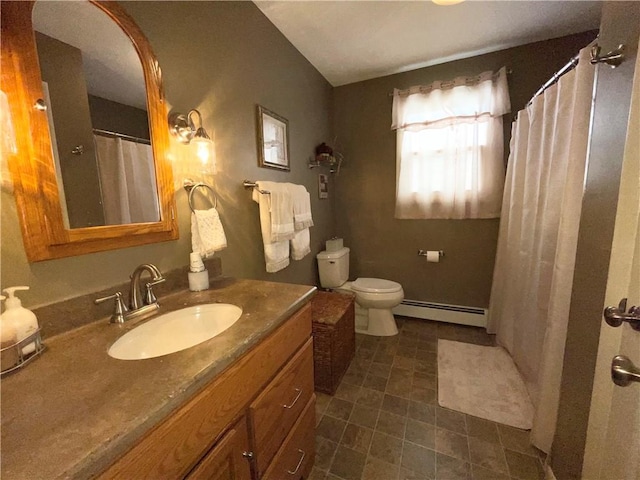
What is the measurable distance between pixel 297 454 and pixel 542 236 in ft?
5.48

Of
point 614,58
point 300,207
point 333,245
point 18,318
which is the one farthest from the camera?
point 333,245

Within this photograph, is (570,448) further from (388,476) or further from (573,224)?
(573,224)

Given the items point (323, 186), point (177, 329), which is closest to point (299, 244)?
point (323, 186)

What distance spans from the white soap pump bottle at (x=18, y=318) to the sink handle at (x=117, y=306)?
19 centimetres

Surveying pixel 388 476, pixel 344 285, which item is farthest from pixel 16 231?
pixel 344 285

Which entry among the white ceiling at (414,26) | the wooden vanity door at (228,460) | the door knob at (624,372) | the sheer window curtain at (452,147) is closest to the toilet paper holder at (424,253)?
the sheer window curtain at (452,147)

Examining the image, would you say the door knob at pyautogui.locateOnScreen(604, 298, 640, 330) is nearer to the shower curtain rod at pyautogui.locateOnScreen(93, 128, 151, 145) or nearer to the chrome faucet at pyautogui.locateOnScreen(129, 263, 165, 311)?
the chrome faucet at pyautogui.locateOnScreen(129, 263, 165, 311)

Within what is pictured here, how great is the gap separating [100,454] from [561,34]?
10.5 feet

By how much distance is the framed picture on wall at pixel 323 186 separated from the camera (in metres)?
2.46

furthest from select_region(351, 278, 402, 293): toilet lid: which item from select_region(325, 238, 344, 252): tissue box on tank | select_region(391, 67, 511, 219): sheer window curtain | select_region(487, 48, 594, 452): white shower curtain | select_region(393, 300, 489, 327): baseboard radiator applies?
select_region(487, 48, 594, 452): white shower curtain

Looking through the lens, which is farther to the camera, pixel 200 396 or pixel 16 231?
pixel 16 231

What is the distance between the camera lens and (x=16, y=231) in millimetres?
677

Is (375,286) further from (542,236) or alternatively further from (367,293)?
(542,236)

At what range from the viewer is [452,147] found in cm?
225
